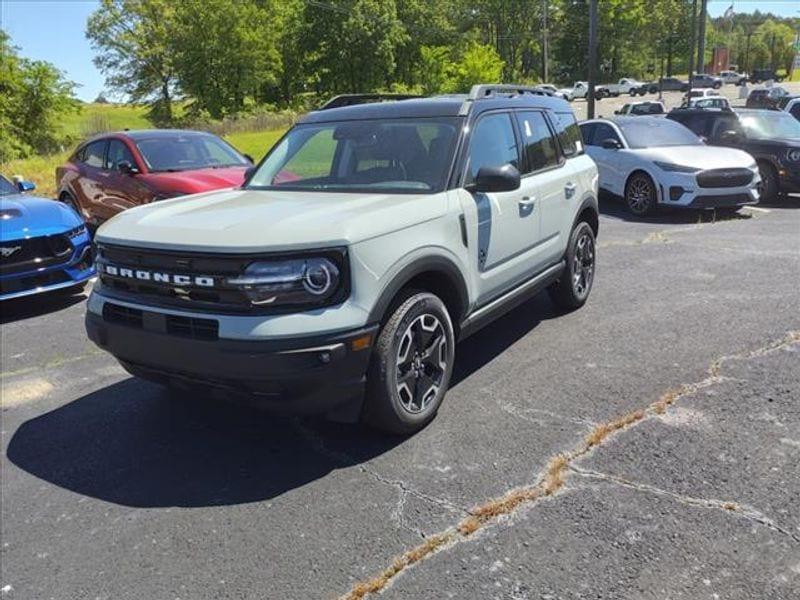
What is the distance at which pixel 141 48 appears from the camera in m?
62.2

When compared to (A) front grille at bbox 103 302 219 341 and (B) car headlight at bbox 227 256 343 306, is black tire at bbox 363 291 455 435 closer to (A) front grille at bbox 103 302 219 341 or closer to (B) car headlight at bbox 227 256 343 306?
(B) car headlight at bbox 227 256 343 306

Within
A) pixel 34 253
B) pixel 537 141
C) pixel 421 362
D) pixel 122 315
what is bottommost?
pixel 421 362

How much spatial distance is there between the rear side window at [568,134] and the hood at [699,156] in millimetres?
5439

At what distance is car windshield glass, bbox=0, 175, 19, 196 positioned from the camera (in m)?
8.02

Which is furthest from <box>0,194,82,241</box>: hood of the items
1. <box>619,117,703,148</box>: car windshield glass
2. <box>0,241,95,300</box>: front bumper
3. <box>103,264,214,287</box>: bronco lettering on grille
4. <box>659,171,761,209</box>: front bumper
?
<box>619,117,703,148</box>: car windshield glass

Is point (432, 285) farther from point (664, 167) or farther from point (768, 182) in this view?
point (768, 182)

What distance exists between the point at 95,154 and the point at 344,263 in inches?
324

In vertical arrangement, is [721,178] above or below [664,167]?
below

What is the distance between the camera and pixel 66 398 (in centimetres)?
470

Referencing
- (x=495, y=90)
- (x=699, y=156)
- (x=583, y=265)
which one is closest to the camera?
(x=495, y=90)

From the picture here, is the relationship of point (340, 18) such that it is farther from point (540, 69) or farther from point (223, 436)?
point (223, 436)

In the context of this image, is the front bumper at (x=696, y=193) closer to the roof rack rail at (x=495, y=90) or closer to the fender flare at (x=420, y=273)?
the roof rack rail at (x=495, y=90)

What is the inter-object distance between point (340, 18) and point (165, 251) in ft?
203

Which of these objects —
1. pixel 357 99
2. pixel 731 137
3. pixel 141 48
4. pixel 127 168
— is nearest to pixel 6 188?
pixel 127 168
